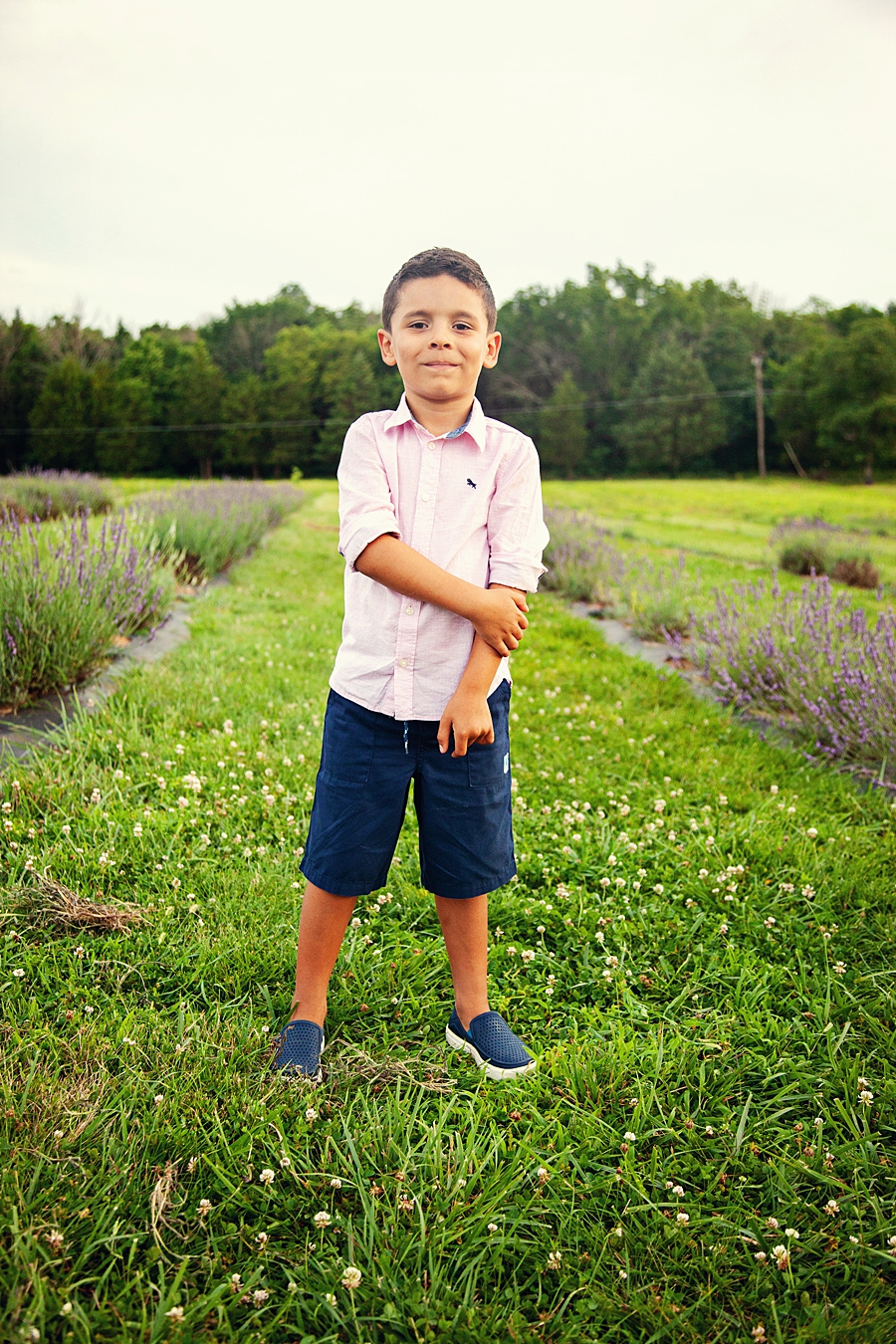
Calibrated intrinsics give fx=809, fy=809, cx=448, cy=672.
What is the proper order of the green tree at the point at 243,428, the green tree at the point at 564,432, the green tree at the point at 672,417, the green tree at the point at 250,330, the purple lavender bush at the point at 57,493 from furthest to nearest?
the green tree at the point at 250,330 → the green tree at the point at 564,432 → the green tree at the point at 672,417 → the green tree at the point at 243,428 → the purple lavender bush at the point at 57,493

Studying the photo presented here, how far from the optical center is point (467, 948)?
7.62 feet

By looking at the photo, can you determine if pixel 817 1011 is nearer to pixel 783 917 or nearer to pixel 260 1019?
pixel 783 917

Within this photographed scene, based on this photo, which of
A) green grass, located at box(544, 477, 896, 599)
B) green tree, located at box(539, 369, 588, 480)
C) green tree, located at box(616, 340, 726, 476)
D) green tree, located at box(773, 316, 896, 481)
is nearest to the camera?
green grass, located at box(544, 477, 896, 599)

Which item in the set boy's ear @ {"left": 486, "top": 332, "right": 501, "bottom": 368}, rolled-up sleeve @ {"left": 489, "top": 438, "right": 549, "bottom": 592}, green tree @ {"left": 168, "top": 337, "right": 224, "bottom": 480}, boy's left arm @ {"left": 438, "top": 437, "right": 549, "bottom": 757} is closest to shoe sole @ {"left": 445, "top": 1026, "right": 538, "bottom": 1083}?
boy's left arm @ {"left": 438, "top": 437, "right": 549, "bottom": 757}

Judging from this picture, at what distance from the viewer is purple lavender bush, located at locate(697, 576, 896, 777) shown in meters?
4.48

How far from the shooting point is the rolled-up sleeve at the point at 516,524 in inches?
83.1

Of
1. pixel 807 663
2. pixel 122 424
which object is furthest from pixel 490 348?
pixel 122 424

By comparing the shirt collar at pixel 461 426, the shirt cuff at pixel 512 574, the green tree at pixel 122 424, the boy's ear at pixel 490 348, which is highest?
the green tree at pixel 122 424

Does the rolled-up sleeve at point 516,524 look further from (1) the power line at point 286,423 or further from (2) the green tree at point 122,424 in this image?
(2) the green tree at point 122,424

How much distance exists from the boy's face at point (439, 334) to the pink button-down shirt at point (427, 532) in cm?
11

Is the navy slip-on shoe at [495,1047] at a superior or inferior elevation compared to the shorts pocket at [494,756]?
inferior

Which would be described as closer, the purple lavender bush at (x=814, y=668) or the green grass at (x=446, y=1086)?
the green grass at (x=446, y=1086)

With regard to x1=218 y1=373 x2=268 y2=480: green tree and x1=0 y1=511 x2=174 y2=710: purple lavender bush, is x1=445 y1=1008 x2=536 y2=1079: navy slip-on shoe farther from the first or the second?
x1=218 y1=373 x2=268 y2=480: green tree

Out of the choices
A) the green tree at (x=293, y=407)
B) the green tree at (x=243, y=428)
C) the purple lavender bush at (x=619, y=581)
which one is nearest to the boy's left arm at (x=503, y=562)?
the purple lavender bush at (x=619, y=581)
